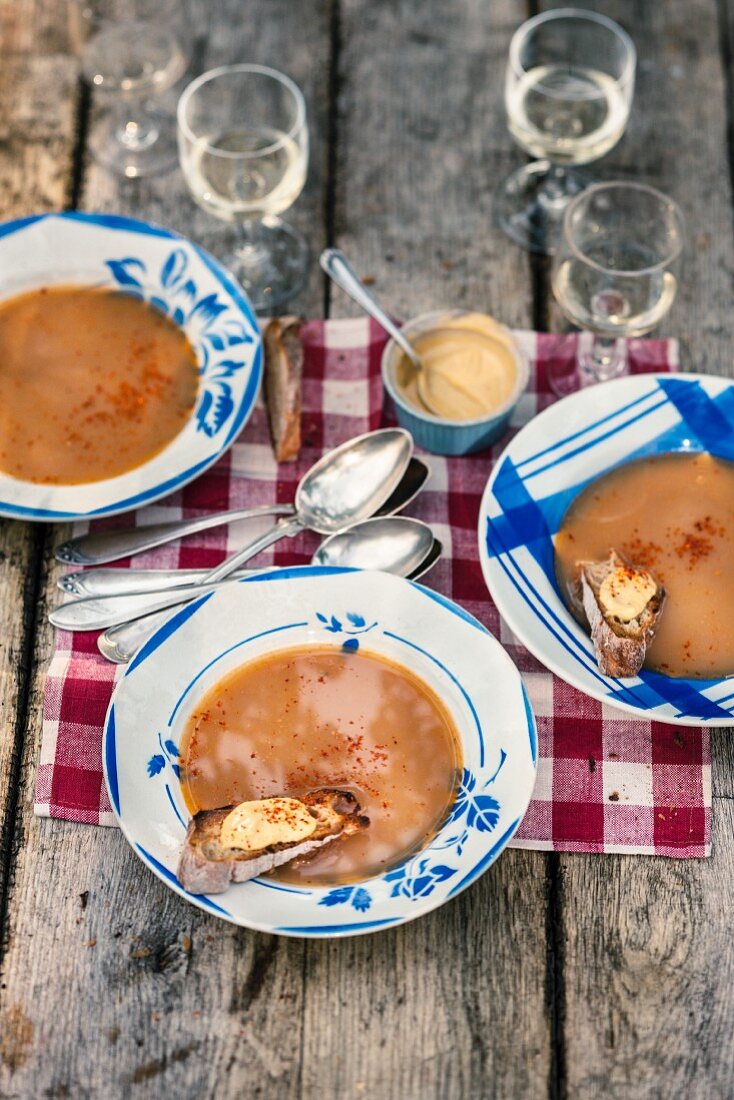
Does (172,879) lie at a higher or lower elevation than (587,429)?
lower

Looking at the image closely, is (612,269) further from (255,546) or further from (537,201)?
(255,546)

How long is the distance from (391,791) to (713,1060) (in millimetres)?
486

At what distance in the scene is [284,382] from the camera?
6.44ft

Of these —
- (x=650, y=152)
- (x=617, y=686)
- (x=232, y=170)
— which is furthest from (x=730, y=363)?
(x=232, y=170)

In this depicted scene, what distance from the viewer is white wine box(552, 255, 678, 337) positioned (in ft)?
6.46

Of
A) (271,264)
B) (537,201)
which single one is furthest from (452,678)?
(537,201)

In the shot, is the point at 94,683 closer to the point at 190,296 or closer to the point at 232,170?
the point at 190,296

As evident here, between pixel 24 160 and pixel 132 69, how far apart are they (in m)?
0.29

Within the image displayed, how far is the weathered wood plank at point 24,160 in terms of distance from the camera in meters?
1.81

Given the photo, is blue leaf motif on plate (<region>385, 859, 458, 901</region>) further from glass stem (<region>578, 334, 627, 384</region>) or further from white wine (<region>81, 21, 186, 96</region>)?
white wine (<region>81, 21, 186, 96</region>)

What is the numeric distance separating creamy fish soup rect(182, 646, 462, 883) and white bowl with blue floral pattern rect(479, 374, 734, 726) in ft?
0.60

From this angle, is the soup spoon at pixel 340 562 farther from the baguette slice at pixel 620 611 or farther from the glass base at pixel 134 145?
the glass base at pixel 134 145

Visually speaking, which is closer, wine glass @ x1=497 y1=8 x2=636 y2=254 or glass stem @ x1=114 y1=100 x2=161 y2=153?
wine glass @ x1=497 y1=8 x2=636 y2=254

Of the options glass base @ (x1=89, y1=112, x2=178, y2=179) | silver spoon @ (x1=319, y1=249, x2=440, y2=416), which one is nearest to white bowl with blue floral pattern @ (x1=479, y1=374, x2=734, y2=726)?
silver spoon @ (x1=319, y1=249, x2=440, y2=416)
